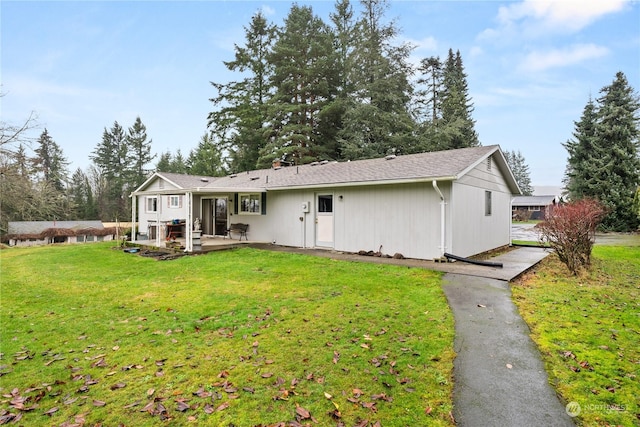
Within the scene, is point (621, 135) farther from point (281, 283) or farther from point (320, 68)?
point (281, 283)

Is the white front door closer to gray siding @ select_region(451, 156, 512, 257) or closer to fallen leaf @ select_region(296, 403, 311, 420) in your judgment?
gray siding @ select_region(451, 156, 512, 257)

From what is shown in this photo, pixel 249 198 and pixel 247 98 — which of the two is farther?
pixel 247 98

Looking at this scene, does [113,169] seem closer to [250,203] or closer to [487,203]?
[250,203]

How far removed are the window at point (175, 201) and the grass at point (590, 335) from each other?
16.6 metres

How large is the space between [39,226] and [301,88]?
26866 millimetres

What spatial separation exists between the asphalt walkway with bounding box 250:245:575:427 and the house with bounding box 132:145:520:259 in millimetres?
3144

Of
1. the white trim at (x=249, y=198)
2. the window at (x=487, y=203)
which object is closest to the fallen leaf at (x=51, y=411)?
the white trim at (x=249, y=198)

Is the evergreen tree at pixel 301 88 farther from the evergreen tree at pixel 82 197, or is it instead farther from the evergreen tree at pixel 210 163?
the evergreen tree at pixel 82 197

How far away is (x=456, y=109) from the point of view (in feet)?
88.8

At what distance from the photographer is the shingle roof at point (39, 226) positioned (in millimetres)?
26609

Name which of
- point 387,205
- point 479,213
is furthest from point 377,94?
point 387,205

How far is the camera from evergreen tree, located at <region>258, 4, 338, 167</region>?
23.1 meters

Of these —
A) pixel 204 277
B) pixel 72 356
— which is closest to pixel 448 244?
pixel 204 277

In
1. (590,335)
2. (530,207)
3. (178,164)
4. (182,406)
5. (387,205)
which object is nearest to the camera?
(182,406)
